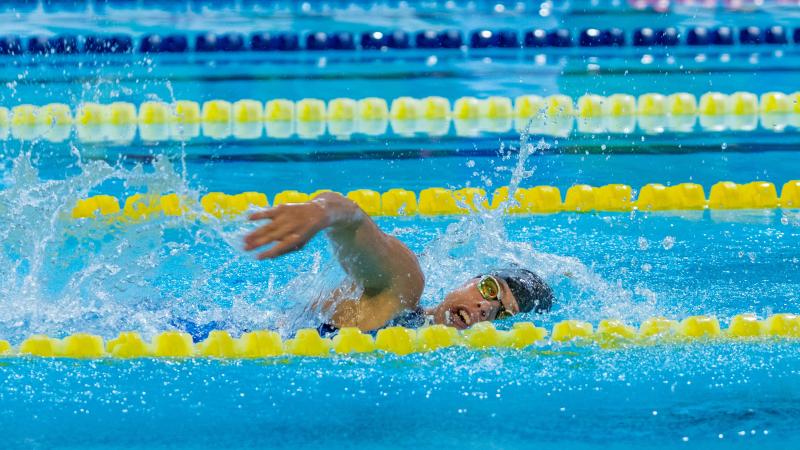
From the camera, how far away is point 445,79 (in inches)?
272

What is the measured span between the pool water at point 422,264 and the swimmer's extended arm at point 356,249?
16 centimetres

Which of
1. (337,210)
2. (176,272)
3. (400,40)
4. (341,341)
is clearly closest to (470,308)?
(341,341)

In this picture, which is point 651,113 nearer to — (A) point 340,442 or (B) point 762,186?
(B) point 762,186

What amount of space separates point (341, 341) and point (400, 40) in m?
4.88

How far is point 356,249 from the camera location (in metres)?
2.74

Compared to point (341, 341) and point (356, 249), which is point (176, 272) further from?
point (356, 249)

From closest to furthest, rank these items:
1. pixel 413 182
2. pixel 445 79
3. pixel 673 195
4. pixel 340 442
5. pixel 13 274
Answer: pixel 340 442
pixel 13 274
pixel 673 195
pixel 413 182
pixel 445 79

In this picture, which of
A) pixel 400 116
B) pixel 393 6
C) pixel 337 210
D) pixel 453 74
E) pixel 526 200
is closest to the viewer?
pixel 337 210

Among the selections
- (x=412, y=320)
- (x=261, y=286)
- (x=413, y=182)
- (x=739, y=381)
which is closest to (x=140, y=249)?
(x=261, y=286)

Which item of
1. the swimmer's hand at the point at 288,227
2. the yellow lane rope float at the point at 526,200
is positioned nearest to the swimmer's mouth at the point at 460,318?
the swimmer's hand at the point at 288,227

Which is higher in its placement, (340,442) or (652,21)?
(652,21)

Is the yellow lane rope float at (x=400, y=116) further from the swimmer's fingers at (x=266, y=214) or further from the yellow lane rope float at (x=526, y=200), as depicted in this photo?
the swimmer's fingers at (x=266, y=214)

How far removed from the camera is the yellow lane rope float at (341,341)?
2869mm

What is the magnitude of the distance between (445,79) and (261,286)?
344 cm
